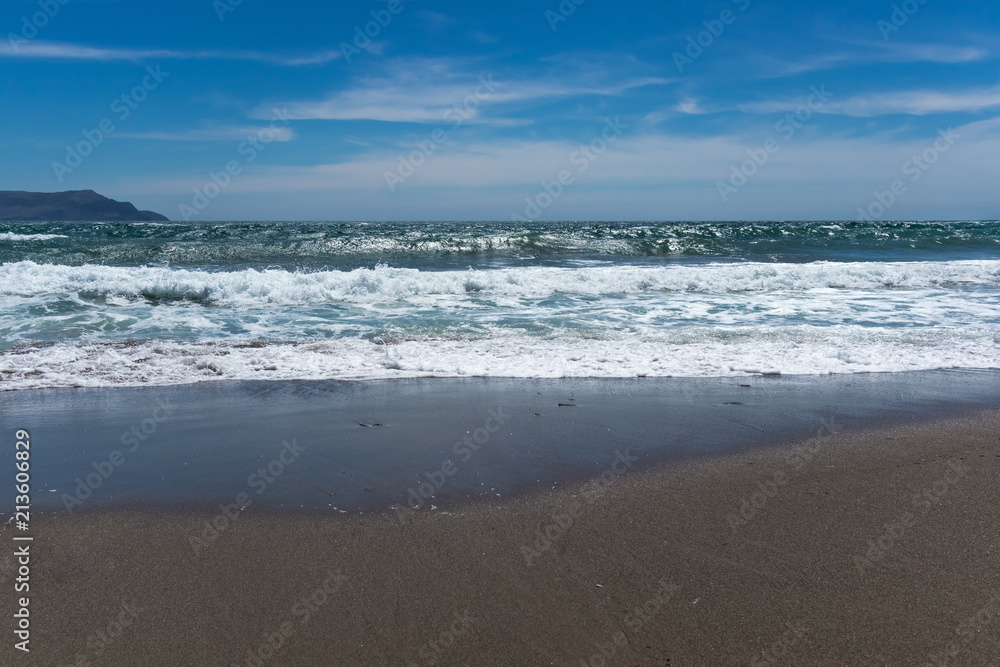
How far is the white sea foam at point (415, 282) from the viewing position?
44.3 ft

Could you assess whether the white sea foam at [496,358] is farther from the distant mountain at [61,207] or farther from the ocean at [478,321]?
the distant mountain at [61,207]

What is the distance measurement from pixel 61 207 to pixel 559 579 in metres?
125

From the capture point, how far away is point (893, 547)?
125 inches

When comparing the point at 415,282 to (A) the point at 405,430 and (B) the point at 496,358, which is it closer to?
(B) the point at 496,358

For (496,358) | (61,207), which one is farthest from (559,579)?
(61,207)

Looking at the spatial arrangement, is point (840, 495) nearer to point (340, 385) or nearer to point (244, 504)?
point (244, 504)

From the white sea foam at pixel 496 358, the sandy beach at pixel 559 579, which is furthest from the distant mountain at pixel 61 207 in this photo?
the sandy beach at pixel 559 579

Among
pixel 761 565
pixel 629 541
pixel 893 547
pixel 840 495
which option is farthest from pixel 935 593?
pixel 629 541

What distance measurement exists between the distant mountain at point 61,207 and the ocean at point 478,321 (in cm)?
9437

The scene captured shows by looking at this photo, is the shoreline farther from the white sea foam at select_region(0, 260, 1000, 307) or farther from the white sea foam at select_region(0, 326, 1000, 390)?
the white sea foam at select_region(0, 260, 1000, 307)

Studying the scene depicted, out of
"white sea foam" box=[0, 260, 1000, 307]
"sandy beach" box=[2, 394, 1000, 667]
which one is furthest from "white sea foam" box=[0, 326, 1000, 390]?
"white sea foam" box=[0, 260, 1000, 307]

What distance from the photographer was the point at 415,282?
1491 centimetres

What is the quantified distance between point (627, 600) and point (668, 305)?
34.1 ft

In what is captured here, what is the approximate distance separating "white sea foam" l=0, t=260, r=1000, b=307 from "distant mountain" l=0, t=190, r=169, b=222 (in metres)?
96.0
